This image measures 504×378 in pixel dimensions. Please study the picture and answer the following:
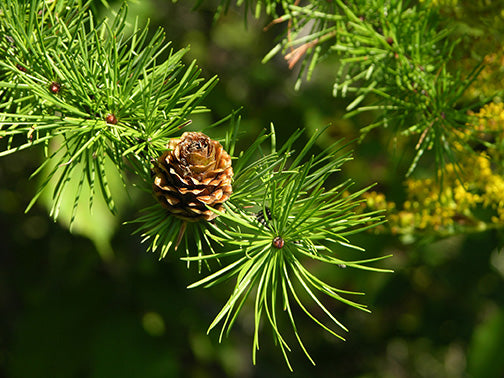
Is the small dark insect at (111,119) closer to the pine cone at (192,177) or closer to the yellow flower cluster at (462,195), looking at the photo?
the pine cone at (192,177)

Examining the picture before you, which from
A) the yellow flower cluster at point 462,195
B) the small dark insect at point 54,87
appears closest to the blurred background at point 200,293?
the yellow flower cluster at point 462,195

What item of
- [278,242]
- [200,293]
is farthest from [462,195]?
[200,293]

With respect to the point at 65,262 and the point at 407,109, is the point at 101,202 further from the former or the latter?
the point at 407,109

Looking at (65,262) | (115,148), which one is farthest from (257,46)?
(115,148)

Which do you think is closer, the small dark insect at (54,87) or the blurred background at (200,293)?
the small dark insect at (54,87)

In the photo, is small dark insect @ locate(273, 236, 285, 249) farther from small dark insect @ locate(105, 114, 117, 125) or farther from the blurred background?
the blurred background

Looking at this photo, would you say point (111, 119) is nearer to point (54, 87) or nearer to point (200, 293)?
point (54, 87)
